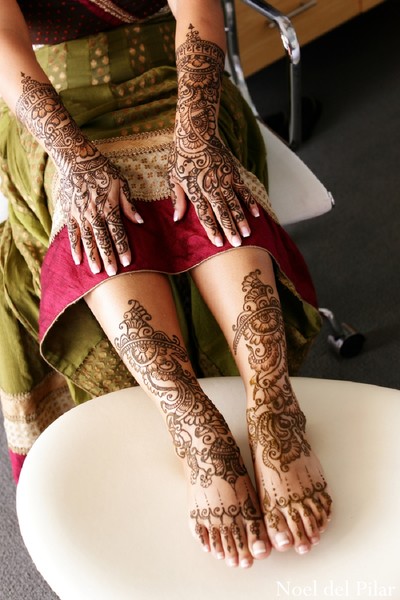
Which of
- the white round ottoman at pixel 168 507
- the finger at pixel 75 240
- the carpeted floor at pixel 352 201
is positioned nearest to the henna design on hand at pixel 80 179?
the finger at pixel 75 240

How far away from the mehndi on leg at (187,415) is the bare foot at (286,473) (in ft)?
0.07

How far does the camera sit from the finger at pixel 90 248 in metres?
1.05

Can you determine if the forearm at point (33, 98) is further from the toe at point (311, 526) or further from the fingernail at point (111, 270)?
the toe at point (311, 526)

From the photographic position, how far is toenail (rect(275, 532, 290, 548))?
2.80ft

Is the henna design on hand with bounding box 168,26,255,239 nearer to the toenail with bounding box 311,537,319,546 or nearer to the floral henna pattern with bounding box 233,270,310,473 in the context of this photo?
the floral henna pattern with bounding box 233,270,310,473

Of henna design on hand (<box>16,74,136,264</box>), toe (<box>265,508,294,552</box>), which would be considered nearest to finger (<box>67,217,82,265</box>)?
henna design on hand (<box>16,74,136,264</box>)

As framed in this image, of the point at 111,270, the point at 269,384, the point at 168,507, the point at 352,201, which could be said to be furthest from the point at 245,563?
the point at 352,201

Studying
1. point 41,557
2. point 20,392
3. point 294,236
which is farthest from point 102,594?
point 294,236

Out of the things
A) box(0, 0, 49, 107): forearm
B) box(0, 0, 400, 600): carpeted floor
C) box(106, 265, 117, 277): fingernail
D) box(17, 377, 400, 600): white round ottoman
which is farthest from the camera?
box(0, 0, 400, 600): carpeted floor

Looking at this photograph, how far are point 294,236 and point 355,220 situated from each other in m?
0.16

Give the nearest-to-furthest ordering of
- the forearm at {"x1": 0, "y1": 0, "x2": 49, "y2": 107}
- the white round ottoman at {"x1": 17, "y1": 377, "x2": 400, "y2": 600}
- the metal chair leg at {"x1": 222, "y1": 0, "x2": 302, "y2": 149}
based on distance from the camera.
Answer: the white round ottoman at {"x1": 17, "y1": 377, "x2": 400, "y2": 600} < the forearm at {"x1": 0, "y1": 0, "x2": 49, "y2": 107} < the metal chair leg at {"x1": 222, "y1": 0, "x2": 302, "y2": 149}

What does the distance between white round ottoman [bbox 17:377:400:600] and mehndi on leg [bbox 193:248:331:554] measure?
0.09ft

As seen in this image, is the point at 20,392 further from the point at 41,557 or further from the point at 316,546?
the point at 316,546

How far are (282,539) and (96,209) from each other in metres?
0.51
